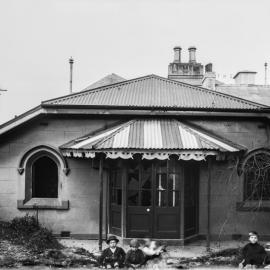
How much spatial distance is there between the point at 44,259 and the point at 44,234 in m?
1.92

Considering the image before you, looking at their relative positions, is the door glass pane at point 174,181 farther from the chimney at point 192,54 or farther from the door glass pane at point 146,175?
the chimney at point 192,54

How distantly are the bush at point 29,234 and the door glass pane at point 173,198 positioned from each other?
304cm

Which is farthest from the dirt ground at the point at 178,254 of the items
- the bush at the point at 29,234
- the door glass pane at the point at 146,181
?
the door glass pane at the point at 146,181

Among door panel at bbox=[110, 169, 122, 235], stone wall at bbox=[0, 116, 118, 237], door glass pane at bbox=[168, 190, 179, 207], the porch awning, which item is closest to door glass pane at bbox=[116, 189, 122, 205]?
door panel at bbox=[110, 169, 122, 235]

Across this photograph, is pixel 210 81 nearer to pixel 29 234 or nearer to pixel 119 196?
pixel 119 196

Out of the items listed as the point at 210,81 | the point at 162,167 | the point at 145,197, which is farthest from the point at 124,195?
the point at 210,81

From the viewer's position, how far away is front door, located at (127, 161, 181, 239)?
A: 35.5ft

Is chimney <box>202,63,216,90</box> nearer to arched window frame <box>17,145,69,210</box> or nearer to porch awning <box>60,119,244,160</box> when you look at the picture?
porch awning <box>60,119,244,160</box>

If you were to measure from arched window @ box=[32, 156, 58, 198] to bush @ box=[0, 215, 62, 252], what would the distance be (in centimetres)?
79

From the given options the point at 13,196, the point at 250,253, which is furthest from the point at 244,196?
the point at 13,196

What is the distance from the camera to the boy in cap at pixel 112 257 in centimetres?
775

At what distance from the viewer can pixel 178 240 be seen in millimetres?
10797

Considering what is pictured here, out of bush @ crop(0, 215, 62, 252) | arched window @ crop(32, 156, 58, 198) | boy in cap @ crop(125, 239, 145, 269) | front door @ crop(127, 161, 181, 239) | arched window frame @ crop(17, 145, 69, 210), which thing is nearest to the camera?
boy in cap @ crop(125, 239, 145, 269)

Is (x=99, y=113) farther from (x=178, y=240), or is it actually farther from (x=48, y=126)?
(x=178, y=240)
